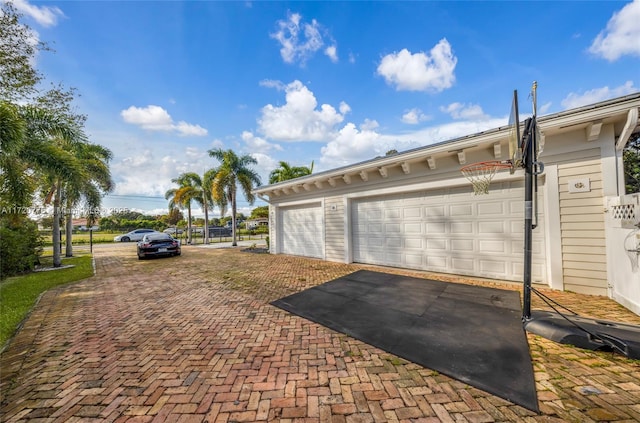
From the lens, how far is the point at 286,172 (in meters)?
15.7

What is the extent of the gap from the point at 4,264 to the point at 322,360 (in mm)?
11299

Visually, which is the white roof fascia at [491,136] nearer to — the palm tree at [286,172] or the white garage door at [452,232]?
the white garage door at [452,232]

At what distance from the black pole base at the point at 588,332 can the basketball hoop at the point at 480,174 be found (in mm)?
2758

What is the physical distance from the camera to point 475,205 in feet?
17.7

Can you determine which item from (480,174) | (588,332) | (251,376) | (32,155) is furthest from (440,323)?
(32,155)

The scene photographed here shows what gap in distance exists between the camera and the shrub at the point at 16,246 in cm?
723

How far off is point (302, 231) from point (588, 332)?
26.3ft


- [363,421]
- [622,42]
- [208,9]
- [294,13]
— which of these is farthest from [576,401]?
[208,9]

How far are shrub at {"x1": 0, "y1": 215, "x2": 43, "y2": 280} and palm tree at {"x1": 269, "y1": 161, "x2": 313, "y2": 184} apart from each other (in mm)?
11321

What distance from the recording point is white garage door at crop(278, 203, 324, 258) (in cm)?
895

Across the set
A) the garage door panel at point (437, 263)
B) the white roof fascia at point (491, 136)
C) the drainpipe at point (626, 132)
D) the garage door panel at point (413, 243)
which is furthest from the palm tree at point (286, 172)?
the drainpipe at point (626, 132)

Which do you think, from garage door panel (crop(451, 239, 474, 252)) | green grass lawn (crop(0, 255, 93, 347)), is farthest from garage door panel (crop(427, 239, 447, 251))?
green grass lawn (crop(0, 255, 93, 347))

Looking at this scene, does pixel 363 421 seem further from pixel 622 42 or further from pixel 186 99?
pixel 186 99

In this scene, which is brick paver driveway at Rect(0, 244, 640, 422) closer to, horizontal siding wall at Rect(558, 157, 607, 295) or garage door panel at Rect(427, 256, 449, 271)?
horizontal siding wall at Rect(558, 157, 607, 295)
